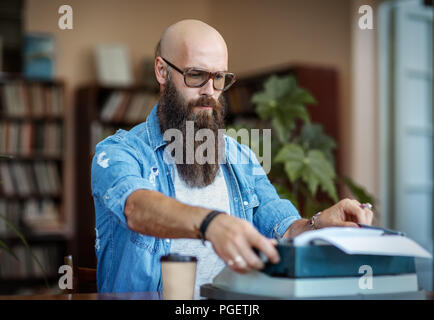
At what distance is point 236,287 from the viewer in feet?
3.22

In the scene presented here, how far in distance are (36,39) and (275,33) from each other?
6.69 feet

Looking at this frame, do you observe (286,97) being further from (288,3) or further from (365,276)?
(288,3)

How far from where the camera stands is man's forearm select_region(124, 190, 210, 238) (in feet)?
3.23

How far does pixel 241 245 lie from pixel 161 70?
0.80 meters

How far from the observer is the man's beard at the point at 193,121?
147 cm

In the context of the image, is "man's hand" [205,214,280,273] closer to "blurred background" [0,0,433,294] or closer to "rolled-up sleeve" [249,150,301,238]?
"rolled-up sleeve" [249,150,301,238]

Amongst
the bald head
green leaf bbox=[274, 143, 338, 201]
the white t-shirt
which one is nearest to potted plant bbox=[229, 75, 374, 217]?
green leaf bbox=[274, 143, 338, 201]

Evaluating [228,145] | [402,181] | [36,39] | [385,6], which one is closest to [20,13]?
[36,39]

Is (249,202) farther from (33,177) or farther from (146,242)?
(33,177)

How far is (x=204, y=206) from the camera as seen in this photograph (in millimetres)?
1477

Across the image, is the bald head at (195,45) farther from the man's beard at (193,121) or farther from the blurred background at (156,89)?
the blurred background at (156,89)

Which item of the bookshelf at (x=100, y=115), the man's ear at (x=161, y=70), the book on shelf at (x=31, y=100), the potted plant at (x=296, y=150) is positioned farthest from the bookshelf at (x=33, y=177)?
the man's ear at (x=161, y=70)

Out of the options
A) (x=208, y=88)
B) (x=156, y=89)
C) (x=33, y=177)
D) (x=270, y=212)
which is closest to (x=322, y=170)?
(x=270, y=212)

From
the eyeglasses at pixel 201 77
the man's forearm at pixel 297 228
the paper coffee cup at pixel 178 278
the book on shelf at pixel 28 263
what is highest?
the eyeglasses at pixel 201 77
